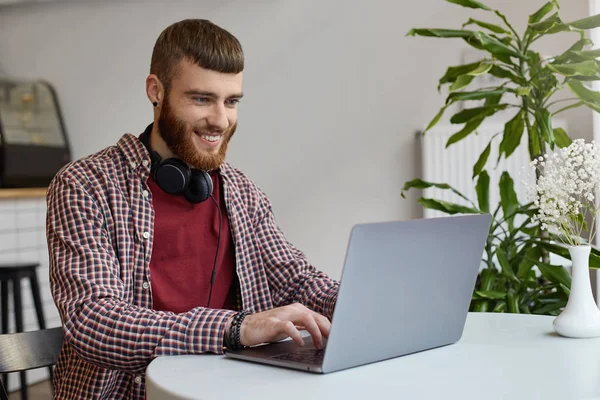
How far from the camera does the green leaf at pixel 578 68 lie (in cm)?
243

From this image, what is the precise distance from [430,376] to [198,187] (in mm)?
843

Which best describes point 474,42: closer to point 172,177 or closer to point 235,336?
point 172,177

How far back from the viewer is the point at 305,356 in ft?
4.18

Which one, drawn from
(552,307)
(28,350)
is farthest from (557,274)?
(28,350)

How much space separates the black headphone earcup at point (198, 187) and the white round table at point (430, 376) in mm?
555

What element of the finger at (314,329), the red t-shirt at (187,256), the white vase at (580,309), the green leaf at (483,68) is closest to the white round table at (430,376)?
the white vase at (580,309)

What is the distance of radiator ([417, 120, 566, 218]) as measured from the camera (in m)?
3.91

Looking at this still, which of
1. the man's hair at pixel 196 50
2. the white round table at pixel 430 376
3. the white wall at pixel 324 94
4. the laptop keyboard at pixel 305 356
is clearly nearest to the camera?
the white round table at pixel 430 376

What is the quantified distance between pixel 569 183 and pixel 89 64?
4.01 meters

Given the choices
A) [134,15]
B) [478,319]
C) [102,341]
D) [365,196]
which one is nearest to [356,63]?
[365,196]

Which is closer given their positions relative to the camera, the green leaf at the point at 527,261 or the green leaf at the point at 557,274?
the green leaf at the point at 557,274

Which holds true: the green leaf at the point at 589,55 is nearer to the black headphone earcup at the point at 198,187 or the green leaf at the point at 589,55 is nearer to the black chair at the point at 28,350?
the black headphone earcup at the point at 198,187

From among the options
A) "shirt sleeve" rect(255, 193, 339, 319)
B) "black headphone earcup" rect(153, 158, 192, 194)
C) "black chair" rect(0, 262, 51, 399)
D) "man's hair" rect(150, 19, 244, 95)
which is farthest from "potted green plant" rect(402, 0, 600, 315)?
"black chair" rect(0, 262, 51, 399)

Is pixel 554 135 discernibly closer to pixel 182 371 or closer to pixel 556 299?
pixel 556 299
